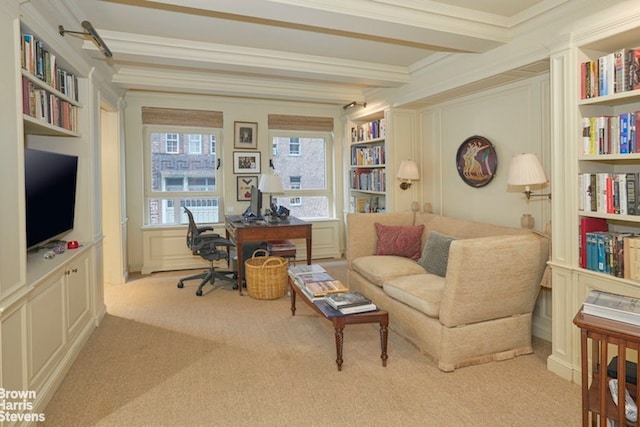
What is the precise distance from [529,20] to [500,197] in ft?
5.08

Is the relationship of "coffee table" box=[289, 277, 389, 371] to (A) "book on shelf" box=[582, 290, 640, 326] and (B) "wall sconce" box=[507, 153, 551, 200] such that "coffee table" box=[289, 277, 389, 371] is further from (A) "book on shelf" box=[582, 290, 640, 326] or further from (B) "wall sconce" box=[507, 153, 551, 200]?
(B) "wall sconce" box=[507, 153, 551, 200]

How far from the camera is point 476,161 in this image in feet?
13.2

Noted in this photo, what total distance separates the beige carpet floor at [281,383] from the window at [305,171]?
2.99 meters

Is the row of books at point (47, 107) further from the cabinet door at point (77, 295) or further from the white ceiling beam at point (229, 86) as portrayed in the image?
the white ceiling beam at point (229, 86)

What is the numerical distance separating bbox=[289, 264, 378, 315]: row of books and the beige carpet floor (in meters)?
0.40

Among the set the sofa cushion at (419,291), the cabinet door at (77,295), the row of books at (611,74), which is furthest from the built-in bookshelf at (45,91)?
the row of books at (611,74)

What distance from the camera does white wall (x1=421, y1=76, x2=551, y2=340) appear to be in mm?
3340

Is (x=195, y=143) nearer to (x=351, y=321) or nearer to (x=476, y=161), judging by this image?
(x=476, y=161)

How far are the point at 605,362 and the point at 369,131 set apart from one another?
14.1 ft

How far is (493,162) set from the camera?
3.83m

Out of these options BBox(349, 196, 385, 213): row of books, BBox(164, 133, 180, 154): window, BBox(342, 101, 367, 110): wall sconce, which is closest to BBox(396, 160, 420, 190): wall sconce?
BBox(349, 196, 385, 213): row of books

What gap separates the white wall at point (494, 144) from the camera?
11.0 feet

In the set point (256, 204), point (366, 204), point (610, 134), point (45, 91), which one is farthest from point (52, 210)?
point (366, 204)

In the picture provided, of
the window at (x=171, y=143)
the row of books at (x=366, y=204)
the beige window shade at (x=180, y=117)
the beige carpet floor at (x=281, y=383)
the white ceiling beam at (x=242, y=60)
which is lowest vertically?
the beige carpet floor at (x=281, y=383)
